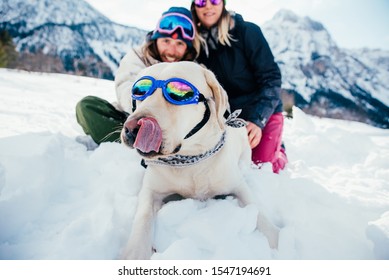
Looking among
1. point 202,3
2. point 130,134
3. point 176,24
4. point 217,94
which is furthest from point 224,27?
point 130,134

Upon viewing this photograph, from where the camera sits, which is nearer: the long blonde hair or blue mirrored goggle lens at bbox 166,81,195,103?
blue mirrored goggle lens at bbox 166,81,195,103

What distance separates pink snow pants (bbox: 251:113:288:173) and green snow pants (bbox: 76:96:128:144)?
5.24 feet

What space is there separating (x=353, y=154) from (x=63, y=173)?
418 cm

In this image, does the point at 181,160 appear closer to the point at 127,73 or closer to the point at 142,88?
the point at 142,88

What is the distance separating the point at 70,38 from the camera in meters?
63.0

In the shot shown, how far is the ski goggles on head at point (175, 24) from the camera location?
271 cm

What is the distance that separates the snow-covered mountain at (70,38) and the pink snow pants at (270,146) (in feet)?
73.7

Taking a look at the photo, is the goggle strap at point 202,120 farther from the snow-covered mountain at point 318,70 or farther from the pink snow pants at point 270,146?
the snow-covered mountain at point 318,70

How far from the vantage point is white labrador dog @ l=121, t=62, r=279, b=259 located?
4.20 feet

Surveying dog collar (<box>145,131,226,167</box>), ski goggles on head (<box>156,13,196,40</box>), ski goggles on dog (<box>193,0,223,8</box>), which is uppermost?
ski goggles on dog (<box>193,0,223,8</box>)

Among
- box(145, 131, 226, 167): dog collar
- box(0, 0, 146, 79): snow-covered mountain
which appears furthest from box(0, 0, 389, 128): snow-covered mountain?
box(145, 131, 226, 167): dog collar

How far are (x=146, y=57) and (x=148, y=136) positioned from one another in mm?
1949

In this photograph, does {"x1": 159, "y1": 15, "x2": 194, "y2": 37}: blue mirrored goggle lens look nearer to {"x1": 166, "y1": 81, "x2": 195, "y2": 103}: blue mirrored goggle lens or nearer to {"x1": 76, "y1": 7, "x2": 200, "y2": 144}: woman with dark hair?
{"x1": 76, "y1": 7, "x2": 200, "y2": 144}: woman with dark hair

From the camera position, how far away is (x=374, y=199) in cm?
237
